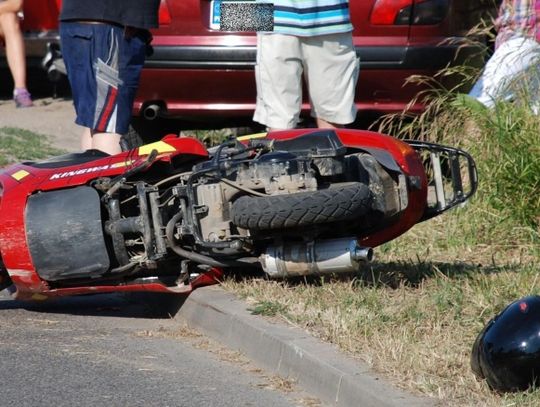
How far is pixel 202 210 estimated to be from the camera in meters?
5.54

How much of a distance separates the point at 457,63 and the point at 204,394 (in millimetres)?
4226

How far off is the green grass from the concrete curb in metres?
4.24

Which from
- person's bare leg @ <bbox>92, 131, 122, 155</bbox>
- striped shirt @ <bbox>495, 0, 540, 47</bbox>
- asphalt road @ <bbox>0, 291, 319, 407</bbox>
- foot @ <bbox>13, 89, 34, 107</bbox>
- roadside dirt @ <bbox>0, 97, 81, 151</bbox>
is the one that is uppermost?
striped shirt @ <bbox>495, 0, 540, 47</bbox>

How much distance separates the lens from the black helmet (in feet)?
13.8

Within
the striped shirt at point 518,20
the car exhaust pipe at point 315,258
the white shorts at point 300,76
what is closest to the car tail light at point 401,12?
the striped shirt at point 518,20

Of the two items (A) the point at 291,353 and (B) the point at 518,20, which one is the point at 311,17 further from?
(A) the point at 291,353

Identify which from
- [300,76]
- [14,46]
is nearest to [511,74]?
[300,76]

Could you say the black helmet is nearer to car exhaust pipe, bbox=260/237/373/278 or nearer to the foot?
car exhaust pipe, bbox=260/237/373/278

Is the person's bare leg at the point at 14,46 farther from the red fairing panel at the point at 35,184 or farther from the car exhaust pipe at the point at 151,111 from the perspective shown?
the red fairing panel at the point at 35,184

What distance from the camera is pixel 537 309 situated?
4.34 meters

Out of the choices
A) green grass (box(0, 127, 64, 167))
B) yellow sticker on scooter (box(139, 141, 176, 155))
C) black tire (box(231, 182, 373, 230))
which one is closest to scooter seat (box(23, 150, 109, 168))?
yellow sticker on scooter (box(139, 141, 176, 155))

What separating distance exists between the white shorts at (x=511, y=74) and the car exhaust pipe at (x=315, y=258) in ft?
7.65

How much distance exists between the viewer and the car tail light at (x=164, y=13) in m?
8.12

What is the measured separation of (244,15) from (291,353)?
350 cm
